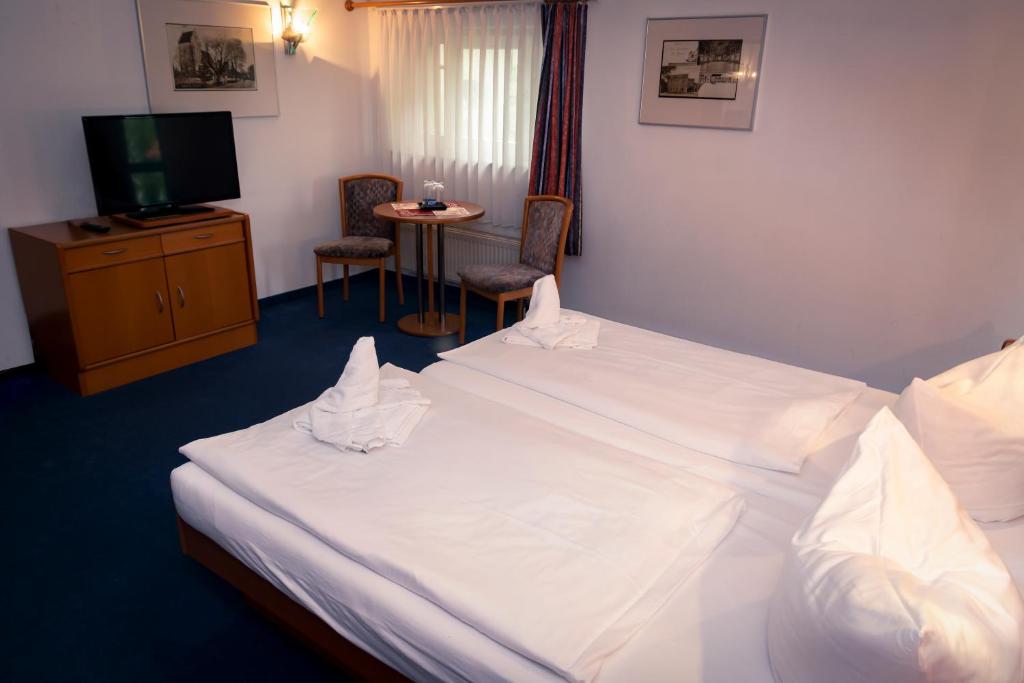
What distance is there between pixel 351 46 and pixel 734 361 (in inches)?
168

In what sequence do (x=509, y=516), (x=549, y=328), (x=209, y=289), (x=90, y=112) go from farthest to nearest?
(x=209, y=289)
(x=90, y=112)
(x=549, y=328)
(x=509, y=516)

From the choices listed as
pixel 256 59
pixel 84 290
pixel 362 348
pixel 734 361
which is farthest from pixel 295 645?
pixel 256 59

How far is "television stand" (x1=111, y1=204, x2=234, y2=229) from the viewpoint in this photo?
412cm

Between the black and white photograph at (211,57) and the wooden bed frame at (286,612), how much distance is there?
11.1 ft

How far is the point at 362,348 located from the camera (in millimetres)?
2598

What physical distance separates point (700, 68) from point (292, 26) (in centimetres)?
298

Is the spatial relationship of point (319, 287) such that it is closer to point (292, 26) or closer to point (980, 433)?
point (292, 26)

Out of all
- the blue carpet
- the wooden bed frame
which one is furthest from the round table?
the wooden bed frame

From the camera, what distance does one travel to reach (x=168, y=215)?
14.1 feet

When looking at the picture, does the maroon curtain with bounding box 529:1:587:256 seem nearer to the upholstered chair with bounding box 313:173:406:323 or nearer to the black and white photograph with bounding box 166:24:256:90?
the upholstered chair with bounding box 313:173:406:323

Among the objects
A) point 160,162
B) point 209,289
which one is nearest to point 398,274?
point 209,289

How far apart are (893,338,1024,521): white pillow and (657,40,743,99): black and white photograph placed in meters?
2.48

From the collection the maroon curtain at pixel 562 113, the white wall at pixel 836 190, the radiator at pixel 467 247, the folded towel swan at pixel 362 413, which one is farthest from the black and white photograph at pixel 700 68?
the folded towel swan at pixel 362 413

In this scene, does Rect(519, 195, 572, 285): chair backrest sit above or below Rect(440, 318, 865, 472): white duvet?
above
